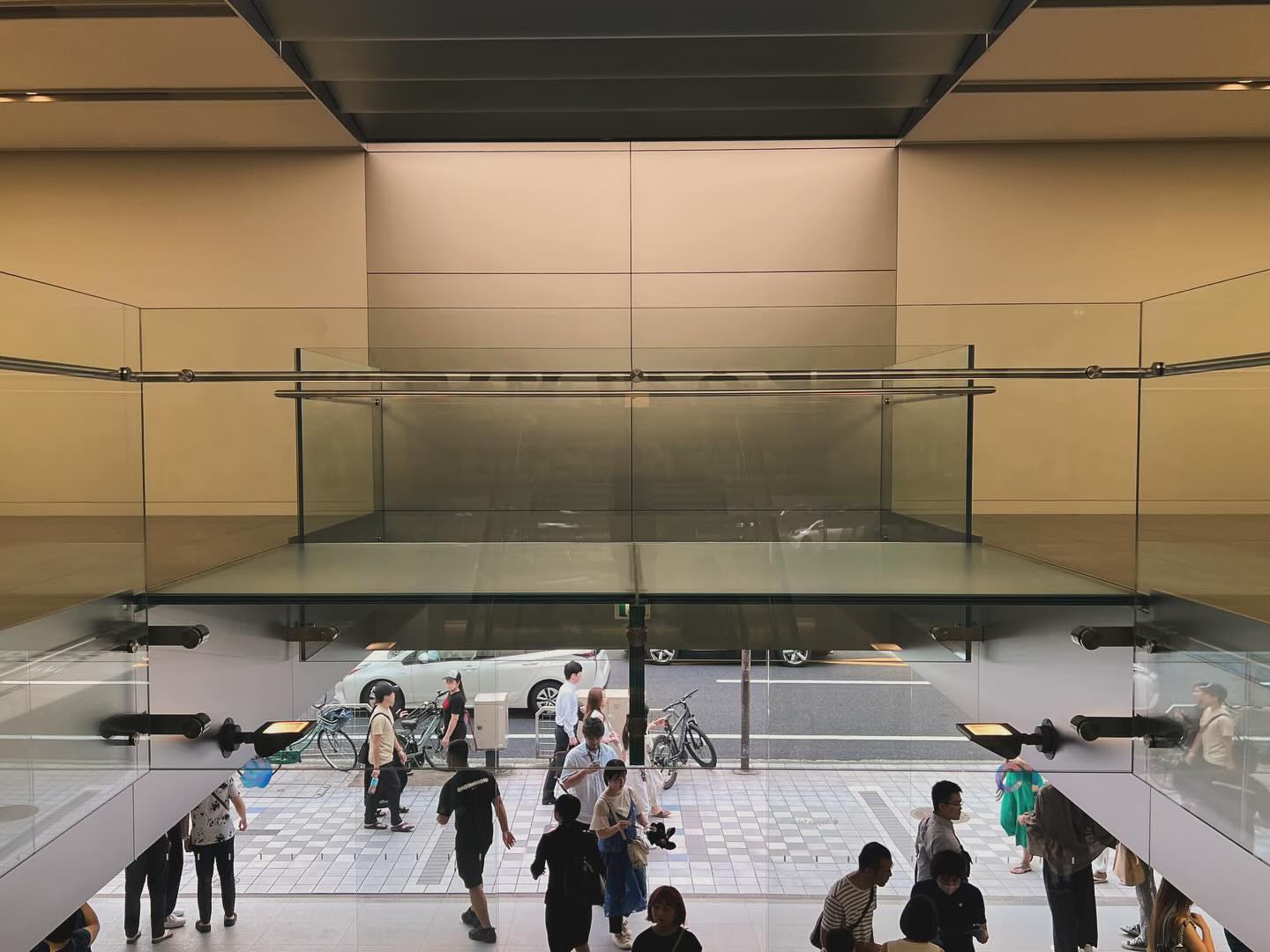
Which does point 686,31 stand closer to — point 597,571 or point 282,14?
point 282,14

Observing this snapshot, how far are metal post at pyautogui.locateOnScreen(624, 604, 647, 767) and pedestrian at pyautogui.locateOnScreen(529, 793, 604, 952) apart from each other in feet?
4.52

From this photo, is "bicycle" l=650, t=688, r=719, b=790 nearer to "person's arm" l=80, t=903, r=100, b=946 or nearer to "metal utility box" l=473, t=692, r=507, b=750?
"metal utility box" l=473, t=692, r=507, b=750

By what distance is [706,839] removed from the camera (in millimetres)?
5945

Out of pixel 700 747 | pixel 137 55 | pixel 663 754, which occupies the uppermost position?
pixel 137 55

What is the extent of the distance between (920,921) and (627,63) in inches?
192

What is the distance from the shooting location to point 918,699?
4035 mm

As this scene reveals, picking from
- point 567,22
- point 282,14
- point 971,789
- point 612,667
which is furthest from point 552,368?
point 971,789

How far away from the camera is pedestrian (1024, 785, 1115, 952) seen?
482 centimetres

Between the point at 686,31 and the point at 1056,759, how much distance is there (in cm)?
398

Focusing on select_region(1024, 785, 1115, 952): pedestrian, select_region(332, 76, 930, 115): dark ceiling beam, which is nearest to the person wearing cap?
select_region(1024, 785, 1115, 952): pedestrian

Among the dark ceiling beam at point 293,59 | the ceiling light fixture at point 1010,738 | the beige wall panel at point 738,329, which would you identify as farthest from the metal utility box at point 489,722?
the dark ceiling beam at point 293,59

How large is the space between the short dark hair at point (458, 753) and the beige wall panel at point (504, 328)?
1609 millimetres

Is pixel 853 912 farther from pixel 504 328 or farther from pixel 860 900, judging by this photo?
pixel 504 328

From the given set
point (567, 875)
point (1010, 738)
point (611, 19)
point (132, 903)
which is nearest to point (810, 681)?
point (1010, 738)
